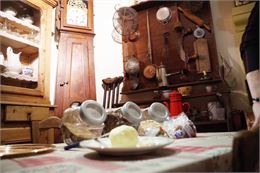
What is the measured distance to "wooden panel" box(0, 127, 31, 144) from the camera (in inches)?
52.4

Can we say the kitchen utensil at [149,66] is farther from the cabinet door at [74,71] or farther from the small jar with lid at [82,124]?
the small jar with lid at [82,124]

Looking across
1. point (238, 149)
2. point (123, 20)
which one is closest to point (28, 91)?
point (123, 20)

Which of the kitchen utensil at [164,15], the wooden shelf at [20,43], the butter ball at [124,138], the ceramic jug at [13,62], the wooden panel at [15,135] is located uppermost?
the kitchen utensil at [164,15]

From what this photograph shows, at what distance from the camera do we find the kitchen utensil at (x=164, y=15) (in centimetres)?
218

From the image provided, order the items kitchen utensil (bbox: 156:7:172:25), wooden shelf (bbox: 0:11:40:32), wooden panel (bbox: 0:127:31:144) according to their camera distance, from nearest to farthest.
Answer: wooden panel (bbox: 0:127:31:144)
wooden shelf (bbox: 0:11:40:32)
kitchen utensil (bbox: 156:7:172:25)

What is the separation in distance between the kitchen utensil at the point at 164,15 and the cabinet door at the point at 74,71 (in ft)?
2.49

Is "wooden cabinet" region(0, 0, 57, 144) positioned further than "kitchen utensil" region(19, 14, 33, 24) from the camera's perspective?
No

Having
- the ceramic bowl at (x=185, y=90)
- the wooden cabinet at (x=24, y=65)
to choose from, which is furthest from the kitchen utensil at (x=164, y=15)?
the wooden cabinet at (x=24, y=65)

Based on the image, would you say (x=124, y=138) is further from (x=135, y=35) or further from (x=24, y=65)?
(x=135, y=35)

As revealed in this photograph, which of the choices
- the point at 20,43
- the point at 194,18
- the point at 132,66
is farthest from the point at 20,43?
the point at 194,18

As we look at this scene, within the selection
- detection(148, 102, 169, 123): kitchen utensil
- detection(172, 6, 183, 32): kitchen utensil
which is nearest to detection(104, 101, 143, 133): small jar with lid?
detection(148, 102, 169, 123): kitchen utensil

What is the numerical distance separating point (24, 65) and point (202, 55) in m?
1.53

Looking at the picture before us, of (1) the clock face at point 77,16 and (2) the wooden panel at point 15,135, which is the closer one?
(2) the wooden panel at point 15,135

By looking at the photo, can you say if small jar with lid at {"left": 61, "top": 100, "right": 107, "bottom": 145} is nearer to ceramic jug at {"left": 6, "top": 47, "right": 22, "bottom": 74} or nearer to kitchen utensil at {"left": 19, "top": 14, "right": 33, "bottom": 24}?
ceramic jug at {"left": 6, "top": 47, "right": 22, "bottom": 74}
